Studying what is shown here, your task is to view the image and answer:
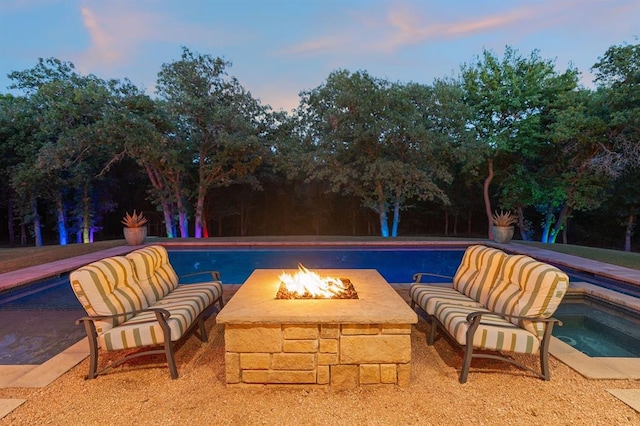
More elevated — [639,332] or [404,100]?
[404,100]

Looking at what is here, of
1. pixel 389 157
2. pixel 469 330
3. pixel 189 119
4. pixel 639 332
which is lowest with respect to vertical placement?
pixel 639 332

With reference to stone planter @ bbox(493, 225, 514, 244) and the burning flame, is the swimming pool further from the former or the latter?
the burning flame

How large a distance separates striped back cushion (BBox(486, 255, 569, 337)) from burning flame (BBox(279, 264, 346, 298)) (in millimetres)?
1358

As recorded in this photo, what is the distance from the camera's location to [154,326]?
2.59 meters

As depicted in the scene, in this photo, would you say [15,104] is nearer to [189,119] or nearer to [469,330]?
[189,119]

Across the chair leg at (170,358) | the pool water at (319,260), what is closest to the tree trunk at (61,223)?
the pool water at (319,260)

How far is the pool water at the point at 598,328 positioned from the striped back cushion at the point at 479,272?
→ 113 centimetres

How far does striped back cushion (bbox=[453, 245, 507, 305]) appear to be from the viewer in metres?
3.18

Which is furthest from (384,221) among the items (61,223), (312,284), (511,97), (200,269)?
(61,223)

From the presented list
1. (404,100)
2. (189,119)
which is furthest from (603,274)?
(189,119)

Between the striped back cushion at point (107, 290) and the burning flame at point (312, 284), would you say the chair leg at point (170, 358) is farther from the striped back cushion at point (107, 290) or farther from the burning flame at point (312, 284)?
the burning flame at point (312, 284)

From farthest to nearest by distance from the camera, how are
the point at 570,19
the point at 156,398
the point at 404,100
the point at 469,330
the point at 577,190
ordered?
the point at 577,190
the point at 404,100
the point at 570,19
the point at 469,330
the point at 156,398

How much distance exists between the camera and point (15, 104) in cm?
1273

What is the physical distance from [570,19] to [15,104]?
1836 centimetres
